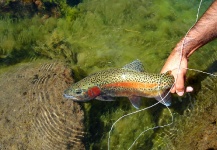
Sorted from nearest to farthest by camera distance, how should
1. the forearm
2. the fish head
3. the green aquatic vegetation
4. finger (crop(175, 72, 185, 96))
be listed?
the forearm → finger (crop(175, 72, 185, 96)) → the fish head → the green aquatic vegetation

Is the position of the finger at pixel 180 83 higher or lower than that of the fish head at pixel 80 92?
higher

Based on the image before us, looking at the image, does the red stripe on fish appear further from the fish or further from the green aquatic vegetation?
the green aquatic vegetation

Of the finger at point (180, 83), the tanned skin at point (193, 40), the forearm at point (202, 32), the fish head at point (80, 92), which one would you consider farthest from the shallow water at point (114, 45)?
the forearm at point (202, 32)

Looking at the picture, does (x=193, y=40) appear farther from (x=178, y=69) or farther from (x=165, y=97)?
(x=165, y=97)

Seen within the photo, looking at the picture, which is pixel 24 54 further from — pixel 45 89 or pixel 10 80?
pixel 45 89

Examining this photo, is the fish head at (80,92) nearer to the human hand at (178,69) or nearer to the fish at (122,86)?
the fish at (122,86)

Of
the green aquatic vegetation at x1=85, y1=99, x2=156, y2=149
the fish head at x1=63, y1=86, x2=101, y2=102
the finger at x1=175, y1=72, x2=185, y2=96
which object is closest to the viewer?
the finger at x1=175, y1=72, x2=185, y2=96

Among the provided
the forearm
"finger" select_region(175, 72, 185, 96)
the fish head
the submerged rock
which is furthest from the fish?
the forearm
